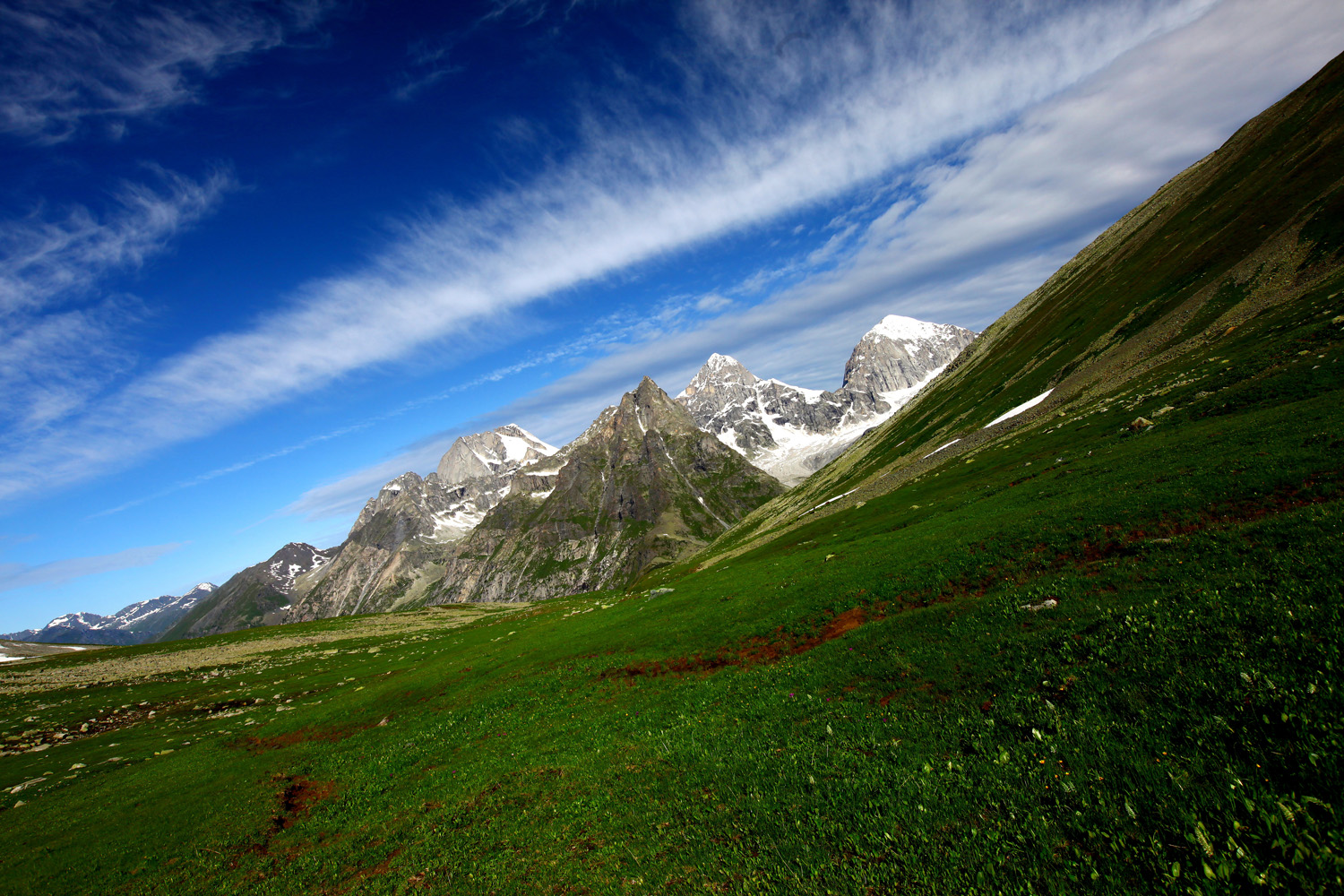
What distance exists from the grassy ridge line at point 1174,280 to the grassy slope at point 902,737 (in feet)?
74.3

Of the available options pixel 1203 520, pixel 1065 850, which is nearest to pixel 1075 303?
pixel 1203 520

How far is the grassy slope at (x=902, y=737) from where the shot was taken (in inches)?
343

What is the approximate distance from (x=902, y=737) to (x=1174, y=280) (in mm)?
103159

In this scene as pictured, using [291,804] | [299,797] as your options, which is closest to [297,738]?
[299,797]

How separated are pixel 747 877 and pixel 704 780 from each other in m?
5.26

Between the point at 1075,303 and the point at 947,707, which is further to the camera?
the point at 1075,303

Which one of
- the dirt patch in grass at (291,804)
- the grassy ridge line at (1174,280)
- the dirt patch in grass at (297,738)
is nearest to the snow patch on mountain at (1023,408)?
the grassy ridge line at (1174,280)

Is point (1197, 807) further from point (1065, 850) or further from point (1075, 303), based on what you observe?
point (1075, 303)

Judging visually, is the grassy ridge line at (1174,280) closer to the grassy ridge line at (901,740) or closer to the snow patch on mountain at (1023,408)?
the snow patch on mountain at (1023,408)

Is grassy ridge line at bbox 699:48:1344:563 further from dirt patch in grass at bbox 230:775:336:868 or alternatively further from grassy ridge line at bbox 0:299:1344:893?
dirt patch in grass at bbox 230:775:336:868

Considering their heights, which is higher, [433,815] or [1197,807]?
[1197,807]

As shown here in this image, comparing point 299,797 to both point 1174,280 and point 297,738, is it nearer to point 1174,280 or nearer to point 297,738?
point 297,738

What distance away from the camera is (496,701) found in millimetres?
33000

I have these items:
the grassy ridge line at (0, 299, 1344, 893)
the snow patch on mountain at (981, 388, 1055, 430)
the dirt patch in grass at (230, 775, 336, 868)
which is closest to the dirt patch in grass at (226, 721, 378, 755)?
the grassy ridge line at (0, 299, 1344, 893)
